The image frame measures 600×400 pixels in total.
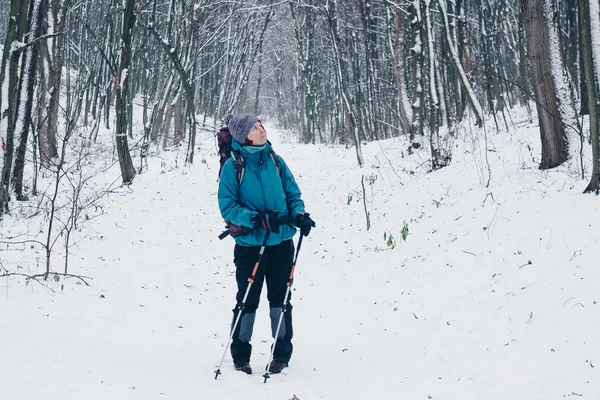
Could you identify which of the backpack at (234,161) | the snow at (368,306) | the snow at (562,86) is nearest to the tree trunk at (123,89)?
the snow at (368,306)

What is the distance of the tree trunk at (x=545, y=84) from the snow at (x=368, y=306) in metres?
0.45

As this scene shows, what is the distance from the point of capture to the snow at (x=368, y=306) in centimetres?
342

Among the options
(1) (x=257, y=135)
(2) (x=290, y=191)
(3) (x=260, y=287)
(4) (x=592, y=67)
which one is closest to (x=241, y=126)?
(1) (x=257, y=135)

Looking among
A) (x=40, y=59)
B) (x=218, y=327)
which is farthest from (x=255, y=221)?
(x=40, y=59)

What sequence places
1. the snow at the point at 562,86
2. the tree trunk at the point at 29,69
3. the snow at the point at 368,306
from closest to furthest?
the snow at the point at 368,306, the snow at the point at 562,86, the tree trunk at the point at 29,69

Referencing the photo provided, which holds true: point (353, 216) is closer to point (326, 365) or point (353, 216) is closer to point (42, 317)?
point (326, 365)

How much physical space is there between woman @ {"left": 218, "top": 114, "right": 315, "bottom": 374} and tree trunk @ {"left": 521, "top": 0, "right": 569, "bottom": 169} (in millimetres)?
4311

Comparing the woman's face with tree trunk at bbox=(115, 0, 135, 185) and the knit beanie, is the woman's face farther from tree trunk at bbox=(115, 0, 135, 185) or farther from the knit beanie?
tree trunk at bbox=(115, 0, 135, 185)

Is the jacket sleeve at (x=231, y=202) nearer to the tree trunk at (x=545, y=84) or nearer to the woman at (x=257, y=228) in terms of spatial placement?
the woman at (x=257, y=228)

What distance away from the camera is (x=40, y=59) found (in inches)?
559

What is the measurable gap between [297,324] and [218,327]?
0.87 meters

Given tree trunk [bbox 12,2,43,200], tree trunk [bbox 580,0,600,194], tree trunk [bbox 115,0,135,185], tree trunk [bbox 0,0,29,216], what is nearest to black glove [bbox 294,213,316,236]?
tree trunk [bbox 580,0,600,194]

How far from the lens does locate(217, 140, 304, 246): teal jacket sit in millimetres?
3891

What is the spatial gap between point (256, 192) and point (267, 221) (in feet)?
1.11
